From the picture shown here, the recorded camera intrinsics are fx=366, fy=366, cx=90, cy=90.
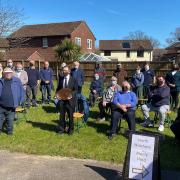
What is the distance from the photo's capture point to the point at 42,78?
48.1 feet

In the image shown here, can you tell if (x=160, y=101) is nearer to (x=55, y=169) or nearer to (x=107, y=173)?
(x=107, y=173)

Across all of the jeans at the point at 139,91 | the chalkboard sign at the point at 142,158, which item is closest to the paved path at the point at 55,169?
the chalkboard sign at the point at 142,158

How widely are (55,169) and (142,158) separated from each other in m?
1.93

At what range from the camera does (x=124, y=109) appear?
31.6 ft

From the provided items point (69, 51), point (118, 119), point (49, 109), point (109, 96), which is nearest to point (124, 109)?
point (118, 119)

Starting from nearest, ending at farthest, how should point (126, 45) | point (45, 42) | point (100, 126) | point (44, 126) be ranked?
point (100, 126) → point (44, 126) → point (45, 42) → point (126, 45)

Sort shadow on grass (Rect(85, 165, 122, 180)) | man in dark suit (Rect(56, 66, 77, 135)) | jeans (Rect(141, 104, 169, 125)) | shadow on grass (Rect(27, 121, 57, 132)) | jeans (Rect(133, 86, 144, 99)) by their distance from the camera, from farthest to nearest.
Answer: jeans (Rect(133, 86, 144, 99)) < shadow on grass (Rect(27, 121, 57, 132)) < jeans (Rect(141, 104, 169, 125)) < man in dark suit (Rect(56, 66, 77, 135)) < shadow on grass (Rect(85, 165, 122, 180))

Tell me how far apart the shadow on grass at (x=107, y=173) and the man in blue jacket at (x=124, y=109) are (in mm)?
2150

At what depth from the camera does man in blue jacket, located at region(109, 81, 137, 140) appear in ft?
31.5

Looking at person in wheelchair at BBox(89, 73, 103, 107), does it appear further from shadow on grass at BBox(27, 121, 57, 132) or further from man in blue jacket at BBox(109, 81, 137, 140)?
man in blue jacket at BBox(109, 81, 137, 140)

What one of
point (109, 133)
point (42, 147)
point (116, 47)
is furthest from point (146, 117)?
point (116, 47)

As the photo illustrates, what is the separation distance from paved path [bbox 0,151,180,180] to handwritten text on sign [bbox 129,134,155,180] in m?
0.64

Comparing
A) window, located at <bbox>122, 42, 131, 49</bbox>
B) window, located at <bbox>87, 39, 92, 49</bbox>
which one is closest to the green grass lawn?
window, located at <bbox>87, 39, 92, 49</bbox>

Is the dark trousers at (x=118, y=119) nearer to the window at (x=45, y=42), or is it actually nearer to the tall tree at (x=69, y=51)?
the tall tree at (x=69, y=51)
